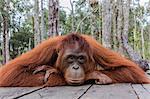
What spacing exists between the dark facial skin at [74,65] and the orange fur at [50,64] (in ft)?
0.23

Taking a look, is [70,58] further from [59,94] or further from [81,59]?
[59,94]

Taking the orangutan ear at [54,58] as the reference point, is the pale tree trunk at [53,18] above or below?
above

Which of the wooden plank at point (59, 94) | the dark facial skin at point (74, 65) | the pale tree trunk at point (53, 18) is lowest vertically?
the wooden plank at point (59, 94)

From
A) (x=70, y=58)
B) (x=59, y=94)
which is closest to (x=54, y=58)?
(x=70, y=58)

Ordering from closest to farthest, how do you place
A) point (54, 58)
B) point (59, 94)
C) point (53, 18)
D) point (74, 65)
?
1. point (59, 94)
2. point (74, 65)
3. point (54, 58)
4. point (53, 18)

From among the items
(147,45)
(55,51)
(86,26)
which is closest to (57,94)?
(55,51)

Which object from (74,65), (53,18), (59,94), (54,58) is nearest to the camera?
(59,94)

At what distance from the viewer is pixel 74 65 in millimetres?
1888

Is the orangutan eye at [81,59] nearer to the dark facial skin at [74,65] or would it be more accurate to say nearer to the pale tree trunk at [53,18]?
the dark facial skin at [74,65]

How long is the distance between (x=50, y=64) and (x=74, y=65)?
0.86 feet

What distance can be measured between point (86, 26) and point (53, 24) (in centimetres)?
1964

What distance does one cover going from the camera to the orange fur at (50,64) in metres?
1.97

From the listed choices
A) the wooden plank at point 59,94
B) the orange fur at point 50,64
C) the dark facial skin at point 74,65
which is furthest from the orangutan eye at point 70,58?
the wooden plank at point 59,94

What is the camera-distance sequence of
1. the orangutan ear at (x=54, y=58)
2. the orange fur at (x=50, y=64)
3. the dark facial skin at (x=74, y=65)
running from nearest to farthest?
the dark facial skin at (x=74, y=65) → the orange fur at (x=50, y=64) → the orangutan ear at (x=54, y=58)
